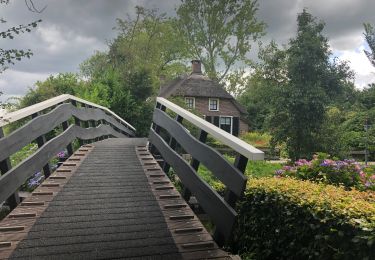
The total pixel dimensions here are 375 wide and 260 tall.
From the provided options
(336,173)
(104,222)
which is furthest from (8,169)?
(336,173)

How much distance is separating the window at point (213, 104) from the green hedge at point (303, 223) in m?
34.1

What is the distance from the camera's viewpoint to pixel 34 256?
10.7 feet

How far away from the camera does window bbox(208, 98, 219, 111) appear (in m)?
38.7

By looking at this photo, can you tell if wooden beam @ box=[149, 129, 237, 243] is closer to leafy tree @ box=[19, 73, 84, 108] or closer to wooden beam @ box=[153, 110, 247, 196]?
wooden beam @ box=[153, 110, 247, 196]

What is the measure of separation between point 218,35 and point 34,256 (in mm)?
38221

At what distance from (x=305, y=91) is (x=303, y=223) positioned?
16.4m

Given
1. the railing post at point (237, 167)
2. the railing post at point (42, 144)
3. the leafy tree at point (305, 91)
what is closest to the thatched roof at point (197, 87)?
the leafy tree at point (305, 91)

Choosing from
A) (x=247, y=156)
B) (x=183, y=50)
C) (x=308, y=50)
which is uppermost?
(x=183, y=50)

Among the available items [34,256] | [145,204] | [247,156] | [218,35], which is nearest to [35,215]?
[34,256]

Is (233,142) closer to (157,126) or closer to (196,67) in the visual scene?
(157,126)

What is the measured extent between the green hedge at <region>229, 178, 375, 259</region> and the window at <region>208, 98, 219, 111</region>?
34.1 m

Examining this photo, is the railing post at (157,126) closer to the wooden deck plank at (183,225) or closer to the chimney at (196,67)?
the wooden deck plank at (183,225)

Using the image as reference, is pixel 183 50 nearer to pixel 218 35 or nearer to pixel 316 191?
pixel 218 35

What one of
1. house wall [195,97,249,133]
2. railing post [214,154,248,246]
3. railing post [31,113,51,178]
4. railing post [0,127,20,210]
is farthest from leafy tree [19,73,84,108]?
house wall [195,97,249,133]
